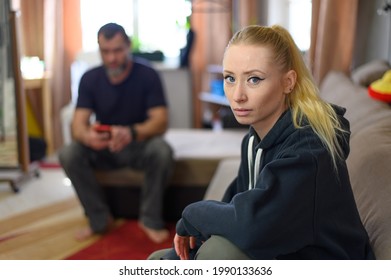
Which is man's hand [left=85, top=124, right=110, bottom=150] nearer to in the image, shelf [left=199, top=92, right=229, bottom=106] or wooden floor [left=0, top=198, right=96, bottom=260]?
wooden floor [left=0, top=198, right=96, bottom=260]

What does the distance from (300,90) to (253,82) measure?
74 mm

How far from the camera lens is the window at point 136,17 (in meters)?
1.08

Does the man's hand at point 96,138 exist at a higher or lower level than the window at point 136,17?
lower

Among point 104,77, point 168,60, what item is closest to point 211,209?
point 104,77

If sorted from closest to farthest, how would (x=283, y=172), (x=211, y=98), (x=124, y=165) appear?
(x=283, y=172) → (x=124, y=165) → (x=211, y=98)

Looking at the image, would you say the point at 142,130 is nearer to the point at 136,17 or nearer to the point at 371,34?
the point at 136,17

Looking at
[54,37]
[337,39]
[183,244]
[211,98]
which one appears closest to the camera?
[183,244]

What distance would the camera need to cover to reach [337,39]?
1.96m

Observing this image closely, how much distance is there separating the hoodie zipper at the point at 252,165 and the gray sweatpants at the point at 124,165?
88 centimetres

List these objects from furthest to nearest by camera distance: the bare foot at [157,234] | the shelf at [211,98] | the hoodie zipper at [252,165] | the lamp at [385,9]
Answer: the shelf at [211,98], the lamp at [385,9], the bare foot at [157,234], the hoodie zipper at [252,165]

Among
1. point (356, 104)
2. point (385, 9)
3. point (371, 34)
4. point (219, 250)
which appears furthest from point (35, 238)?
point (371, 34)

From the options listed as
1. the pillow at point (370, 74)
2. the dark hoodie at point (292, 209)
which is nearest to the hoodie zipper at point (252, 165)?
the dark hoodie at point (292, 209)

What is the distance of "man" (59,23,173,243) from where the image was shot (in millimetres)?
1708

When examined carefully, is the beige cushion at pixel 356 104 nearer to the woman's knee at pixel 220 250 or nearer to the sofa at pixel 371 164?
the sofa at pixel 371 164
